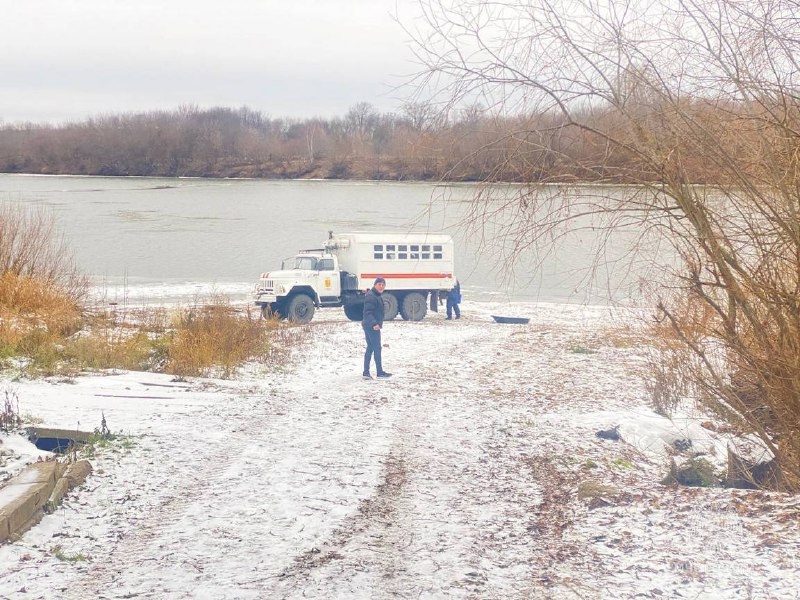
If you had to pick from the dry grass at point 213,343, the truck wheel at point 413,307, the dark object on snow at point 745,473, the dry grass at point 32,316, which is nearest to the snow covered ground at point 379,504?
the dark object on snow at point 745,473

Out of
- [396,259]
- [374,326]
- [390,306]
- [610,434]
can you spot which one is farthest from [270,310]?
[610,434]

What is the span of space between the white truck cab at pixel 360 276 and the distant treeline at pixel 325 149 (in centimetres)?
240

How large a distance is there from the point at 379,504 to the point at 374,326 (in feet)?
21.2

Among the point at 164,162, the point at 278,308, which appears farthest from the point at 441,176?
the point at 164,162

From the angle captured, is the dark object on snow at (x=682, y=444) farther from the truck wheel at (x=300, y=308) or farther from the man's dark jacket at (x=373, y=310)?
the truck wheel at (x=300, y=308)

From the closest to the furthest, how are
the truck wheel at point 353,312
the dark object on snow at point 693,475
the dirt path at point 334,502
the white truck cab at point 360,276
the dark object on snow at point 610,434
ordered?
the dirt path at point 334,502
the dark object on snow at point 693,475
the dark object on snow at point 610,434
the white truck cab at point 360,276
the truck wheel at point 353,312

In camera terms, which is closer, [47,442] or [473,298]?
[47,442]

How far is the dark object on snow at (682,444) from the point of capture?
29.4 ft

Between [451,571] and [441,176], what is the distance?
9.72ft

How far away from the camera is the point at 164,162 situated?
96312mm

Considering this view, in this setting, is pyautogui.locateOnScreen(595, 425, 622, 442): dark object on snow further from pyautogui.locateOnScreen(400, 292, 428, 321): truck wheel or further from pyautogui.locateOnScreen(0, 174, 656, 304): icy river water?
pyautogui.locateOnScreen(400, 292, 428, 321): truck wheel

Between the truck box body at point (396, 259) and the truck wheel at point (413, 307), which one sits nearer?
the truck box body at point (396, 259)

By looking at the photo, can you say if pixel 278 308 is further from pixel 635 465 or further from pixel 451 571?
pixel 451 571

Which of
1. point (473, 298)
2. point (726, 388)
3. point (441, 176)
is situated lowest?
point (473, 298)
